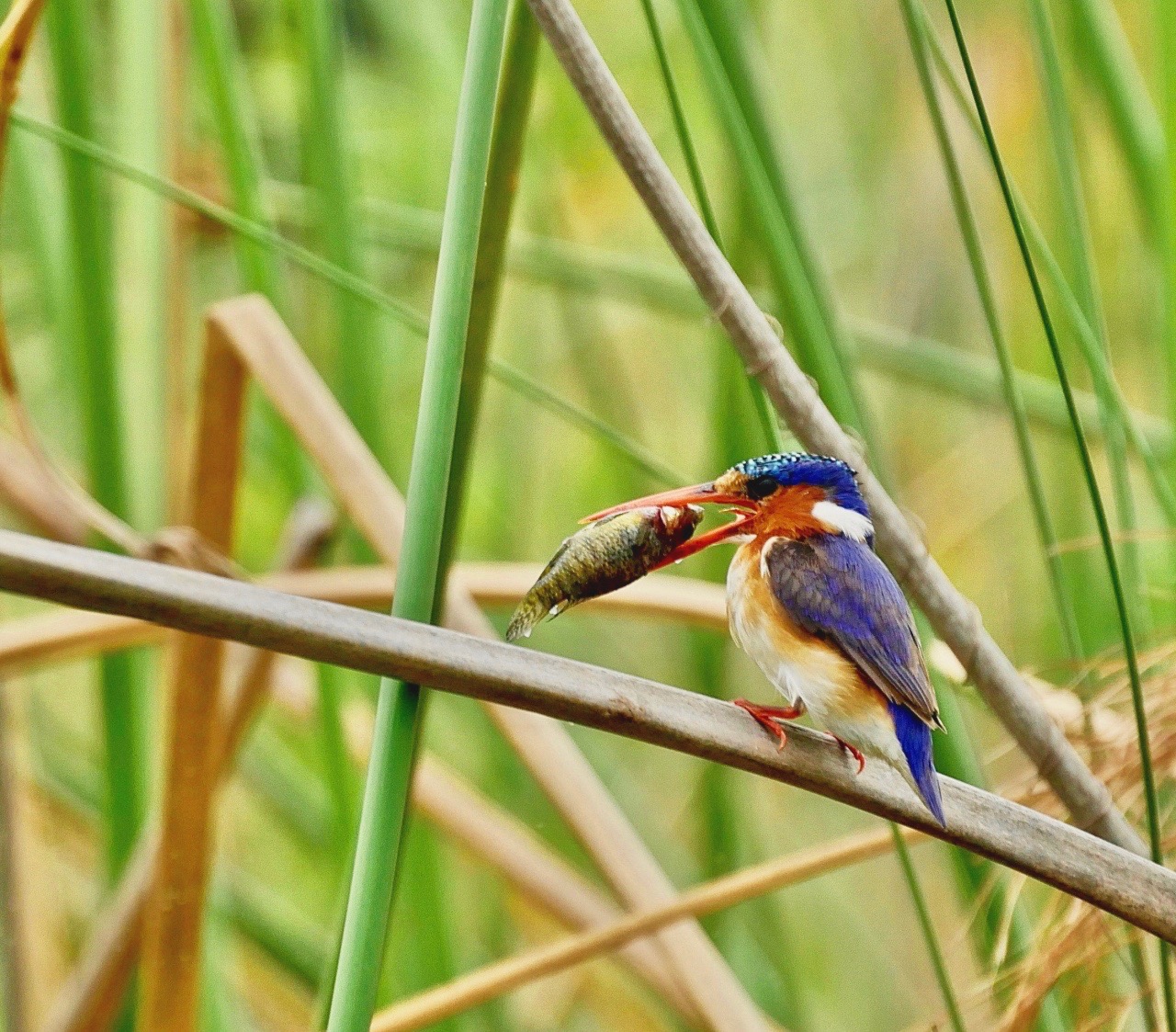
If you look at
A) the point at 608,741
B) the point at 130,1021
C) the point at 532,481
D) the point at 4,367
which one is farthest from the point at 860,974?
the point at 4,367

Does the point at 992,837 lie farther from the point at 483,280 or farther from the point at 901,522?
the point at 483,280

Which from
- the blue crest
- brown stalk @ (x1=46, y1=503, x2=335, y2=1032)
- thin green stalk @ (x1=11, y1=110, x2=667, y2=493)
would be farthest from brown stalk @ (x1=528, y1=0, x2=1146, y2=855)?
brown stalk @ (x1=46, y1=503, x2=335, y2=1032)

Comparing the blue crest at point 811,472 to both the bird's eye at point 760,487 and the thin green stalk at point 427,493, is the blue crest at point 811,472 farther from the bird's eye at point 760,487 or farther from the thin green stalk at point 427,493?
the thin green stalk at point 427,493

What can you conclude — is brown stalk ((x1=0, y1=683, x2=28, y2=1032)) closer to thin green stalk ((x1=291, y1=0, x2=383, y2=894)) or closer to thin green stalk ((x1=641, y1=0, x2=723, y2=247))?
thin green stalk ((x1=291, y1=0, x2=383, y2=894))

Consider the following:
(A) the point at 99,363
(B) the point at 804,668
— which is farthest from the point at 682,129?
(A) the point at 99,363

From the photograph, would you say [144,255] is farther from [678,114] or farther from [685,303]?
[678,114]

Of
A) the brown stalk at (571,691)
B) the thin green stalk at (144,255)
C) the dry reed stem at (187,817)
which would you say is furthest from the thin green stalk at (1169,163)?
the thin green stalk at (144,255)
